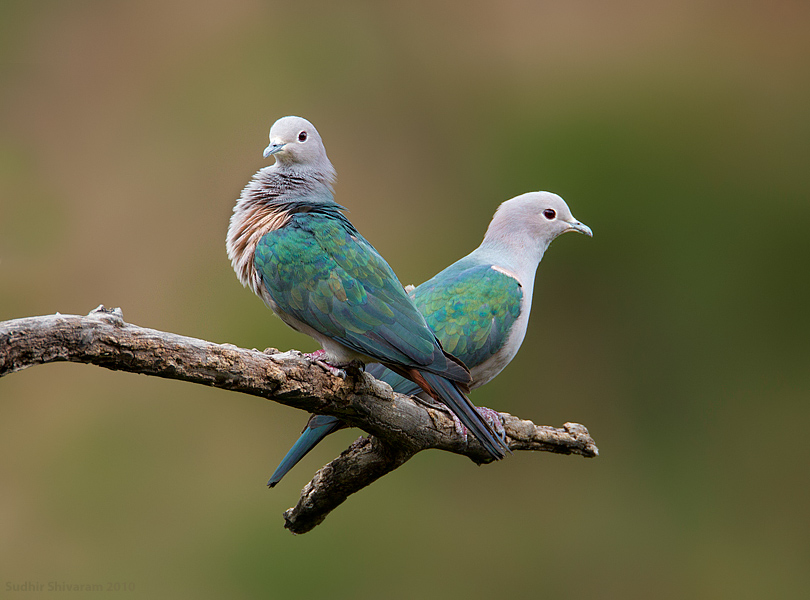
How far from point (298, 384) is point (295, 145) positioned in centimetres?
102

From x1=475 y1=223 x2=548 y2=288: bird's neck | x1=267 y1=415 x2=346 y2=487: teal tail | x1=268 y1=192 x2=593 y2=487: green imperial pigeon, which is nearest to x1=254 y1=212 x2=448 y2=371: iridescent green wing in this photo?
x1=267 y1=415 x2=346 y2=487: teal tail

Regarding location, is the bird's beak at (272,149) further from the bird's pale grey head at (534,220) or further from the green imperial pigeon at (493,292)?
the bird's pale grey head at (534,220)

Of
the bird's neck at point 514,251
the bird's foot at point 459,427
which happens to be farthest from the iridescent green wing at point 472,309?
the bird's foot at point 459,427

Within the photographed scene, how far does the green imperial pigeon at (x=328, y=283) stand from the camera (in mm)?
2189

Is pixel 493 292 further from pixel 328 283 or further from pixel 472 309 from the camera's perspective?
pixel 328 283

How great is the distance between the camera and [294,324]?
2414 millimetres

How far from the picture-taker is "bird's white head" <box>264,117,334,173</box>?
268cm

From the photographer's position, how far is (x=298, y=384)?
200 centimetres

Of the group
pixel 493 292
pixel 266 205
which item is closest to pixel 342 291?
pixel 266 205

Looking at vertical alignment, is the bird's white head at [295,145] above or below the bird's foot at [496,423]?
above

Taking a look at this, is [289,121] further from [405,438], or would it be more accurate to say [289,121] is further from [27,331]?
[27,331]

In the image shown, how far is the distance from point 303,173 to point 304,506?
3.69ft

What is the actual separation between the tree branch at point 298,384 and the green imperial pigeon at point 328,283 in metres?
0.09

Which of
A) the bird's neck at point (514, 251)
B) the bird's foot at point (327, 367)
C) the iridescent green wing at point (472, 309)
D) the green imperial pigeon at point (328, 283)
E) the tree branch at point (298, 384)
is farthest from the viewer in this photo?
the bird's neck at point (514, 251)
